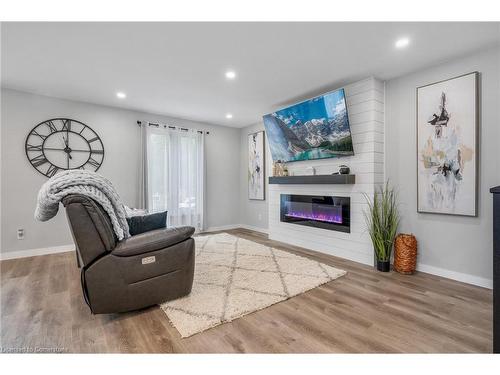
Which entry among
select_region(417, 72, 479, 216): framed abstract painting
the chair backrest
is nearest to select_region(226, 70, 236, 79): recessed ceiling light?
the chair backrest

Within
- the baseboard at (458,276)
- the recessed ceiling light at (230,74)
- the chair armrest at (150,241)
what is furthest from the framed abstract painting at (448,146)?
the chair armrest at (150,241)

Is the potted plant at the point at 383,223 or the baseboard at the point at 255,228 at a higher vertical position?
the potted plant at the point at 383,223

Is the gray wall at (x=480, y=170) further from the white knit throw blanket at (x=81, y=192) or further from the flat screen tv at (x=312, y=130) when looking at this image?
the white knit throw blanket at (x=81, y=192)

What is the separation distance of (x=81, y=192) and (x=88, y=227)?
25 centimetres

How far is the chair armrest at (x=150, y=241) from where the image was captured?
1.81 m

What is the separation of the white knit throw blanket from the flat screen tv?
2.71 m

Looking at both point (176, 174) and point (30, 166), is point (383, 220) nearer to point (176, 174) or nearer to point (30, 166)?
point (176, 174)

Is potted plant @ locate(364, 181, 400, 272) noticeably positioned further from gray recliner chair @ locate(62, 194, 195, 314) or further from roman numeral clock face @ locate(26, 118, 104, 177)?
roman numeral clock face @ locate(26, 118, 104, 177)

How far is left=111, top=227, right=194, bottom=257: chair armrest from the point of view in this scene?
181 centimetres

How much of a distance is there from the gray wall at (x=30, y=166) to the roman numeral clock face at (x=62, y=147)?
8 centimetres

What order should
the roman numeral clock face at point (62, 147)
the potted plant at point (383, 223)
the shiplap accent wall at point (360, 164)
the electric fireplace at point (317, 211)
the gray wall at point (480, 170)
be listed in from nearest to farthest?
the gray wall at point (480, 170), the potted plant at point (383, 223), the shiplap accent wall at point (360, 164), the electric fireplace at point (317, 211), the roman numeral clock face at point (62, 147)
